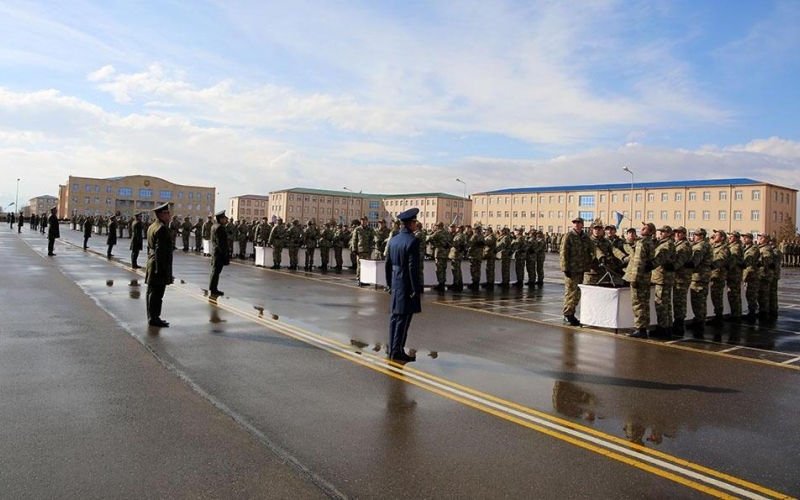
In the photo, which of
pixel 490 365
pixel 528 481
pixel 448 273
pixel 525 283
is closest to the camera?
pixel 528 481

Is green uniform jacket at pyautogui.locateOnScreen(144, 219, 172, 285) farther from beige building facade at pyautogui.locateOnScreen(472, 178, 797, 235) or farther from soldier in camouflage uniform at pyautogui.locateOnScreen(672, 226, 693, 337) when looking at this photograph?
beige building facade at pyautogui.locateOnScreen(472, 178, 797, 235)

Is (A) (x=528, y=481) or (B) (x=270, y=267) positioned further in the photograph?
(B) (x=270, y=267)

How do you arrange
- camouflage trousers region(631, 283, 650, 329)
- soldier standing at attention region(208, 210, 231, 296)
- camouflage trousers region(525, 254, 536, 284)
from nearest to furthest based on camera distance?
1. camouflage trousers region(631, 283, 650, 329)
2. soldier standing at attention region(208, 210, 231, 296)
3. camouflage trousers region(525, 254, 536, 284)

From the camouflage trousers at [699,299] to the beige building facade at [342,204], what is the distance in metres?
116

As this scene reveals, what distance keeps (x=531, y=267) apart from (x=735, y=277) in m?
8.14

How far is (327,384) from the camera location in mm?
6582

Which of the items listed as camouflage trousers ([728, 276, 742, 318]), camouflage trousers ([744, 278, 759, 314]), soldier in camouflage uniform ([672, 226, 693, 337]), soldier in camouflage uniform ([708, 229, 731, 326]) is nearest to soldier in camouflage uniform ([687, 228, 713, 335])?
soldier in camouflage uniform ([672, 226, 693, 337])

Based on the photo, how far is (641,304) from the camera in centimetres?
1055

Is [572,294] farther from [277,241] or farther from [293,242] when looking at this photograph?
[277,241]

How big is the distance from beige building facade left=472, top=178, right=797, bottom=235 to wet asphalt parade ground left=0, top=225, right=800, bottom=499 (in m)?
65.7

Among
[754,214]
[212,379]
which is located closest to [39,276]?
[212,379]

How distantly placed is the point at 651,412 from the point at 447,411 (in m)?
2.09

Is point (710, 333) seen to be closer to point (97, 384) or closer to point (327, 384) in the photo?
point (327, 384)

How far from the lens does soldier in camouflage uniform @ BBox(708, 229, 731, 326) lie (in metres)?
12.9
